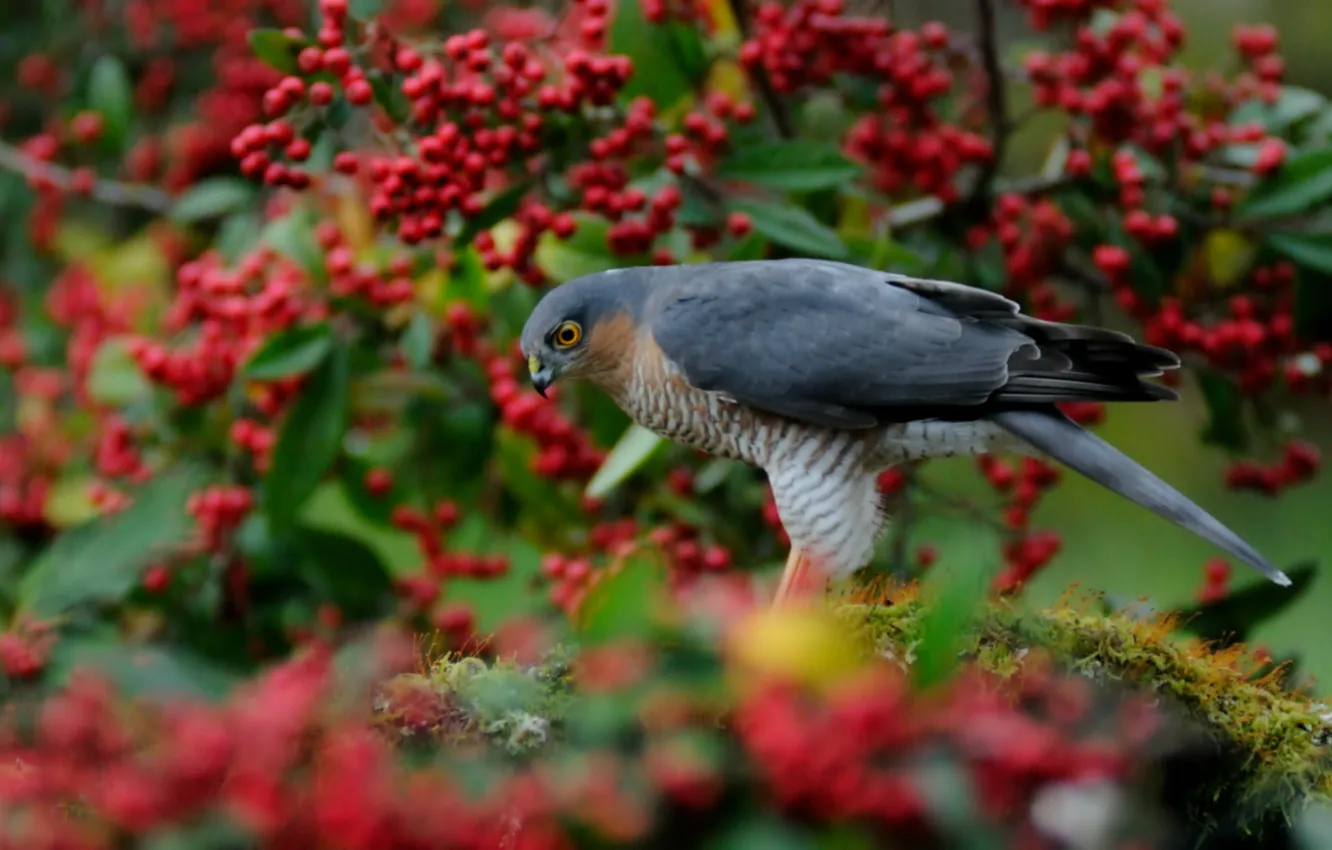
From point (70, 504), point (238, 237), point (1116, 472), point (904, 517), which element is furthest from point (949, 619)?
point (238, 237)

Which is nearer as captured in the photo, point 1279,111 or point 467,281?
point 467,281

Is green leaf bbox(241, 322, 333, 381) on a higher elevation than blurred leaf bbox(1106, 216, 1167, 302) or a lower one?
lower

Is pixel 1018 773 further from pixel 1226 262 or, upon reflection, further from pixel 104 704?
pixel 1226 262

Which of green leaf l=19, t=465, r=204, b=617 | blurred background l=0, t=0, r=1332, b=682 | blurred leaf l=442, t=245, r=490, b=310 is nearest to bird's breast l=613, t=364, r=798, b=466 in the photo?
blurred leaf l=442, t=245, r=490, b=310

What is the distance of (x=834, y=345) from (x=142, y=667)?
53.7 inches

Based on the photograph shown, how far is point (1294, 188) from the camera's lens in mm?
3064

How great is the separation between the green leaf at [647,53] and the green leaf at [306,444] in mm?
877

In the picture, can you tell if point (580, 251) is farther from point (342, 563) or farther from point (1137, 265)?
point (1137, 265)

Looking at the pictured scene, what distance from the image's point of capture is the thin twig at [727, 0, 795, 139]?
321cm

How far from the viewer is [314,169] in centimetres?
303

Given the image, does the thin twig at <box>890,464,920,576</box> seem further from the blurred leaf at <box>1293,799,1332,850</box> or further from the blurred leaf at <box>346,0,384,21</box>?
the blurred leaf at <box>346,0,384,21</box>

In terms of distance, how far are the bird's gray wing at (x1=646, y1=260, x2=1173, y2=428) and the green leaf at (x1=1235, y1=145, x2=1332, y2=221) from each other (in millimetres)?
842

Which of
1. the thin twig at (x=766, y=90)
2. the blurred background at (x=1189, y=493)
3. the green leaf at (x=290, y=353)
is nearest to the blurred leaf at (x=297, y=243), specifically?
the green leaf at (x=290, y=353)

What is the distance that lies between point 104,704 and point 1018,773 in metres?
0.74
